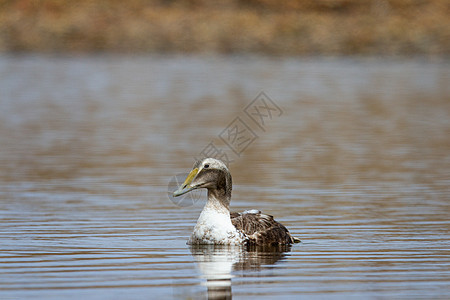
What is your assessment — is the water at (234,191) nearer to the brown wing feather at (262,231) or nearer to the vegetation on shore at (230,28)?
the brown wing feather at (262,231)

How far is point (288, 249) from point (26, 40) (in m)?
69.5

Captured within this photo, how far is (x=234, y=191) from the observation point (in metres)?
20.6

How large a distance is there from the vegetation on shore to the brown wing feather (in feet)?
210

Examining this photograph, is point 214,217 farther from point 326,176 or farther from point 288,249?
point 326,176

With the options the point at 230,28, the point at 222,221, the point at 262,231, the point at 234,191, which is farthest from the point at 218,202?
the point at 230,28

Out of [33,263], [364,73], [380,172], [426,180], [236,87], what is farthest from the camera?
[364,73]

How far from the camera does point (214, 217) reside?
47.3 ft

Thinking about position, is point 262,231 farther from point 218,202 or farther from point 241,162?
point 241,162

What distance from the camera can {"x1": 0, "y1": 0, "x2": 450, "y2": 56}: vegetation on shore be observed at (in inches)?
3137

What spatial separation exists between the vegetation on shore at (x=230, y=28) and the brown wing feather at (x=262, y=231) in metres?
63.9

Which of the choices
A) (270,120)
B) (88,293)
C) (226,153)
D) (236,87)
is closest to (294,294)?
(88,293)

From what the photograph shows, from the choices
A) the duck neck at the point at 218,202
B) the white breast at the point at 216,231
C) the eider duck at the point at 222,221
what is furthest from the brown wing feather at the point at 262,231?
the duck neck at the point at 218,202

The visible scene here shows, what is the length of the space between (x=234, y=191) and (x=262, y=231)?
6.01 m

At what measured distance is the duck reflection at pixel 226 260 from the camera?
39.4ft
